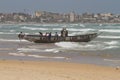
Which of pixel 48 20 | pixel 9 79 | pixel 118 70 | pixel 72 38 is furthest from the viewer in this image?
pixel 48 20

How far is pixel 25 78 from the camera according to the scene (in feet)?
32.5

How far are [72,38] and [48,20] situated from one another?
14846 cm

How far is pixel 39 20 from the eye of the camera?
611ft

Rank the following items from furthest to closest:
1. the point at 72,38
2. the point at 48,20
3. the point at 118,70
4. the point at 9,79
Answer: the point at 48,20, the point at 72,38, the point at 118,70, the point at 9,79

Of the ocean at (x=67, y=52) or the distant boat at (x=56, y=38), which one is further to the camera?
the distant boat at (x=56, y=38)

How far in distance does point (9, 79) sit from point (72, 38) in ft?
85.6

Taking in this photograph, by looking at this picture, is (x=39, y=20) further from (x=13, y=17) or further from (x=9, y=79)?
(x=9, y=79)

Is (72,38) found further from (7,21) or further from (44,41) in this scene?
(7,21)

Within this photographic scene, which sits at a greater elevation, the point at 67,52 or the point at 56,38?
the point at 67,52

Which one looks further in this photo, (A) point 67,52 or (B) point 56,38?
(B) point 56,38

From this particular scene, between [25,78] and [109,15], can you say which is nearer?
[25,78]

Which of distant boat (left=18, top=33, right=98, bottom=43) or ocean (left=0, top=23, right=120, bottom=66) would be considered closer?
ocean (left=0, top=23, right=120, bottom=66)

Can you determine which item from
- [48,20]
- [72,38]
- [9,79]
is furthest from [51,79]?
[48,20]

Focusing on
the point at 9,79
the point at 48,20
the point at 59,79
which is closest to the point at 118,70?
the point at 59,79
